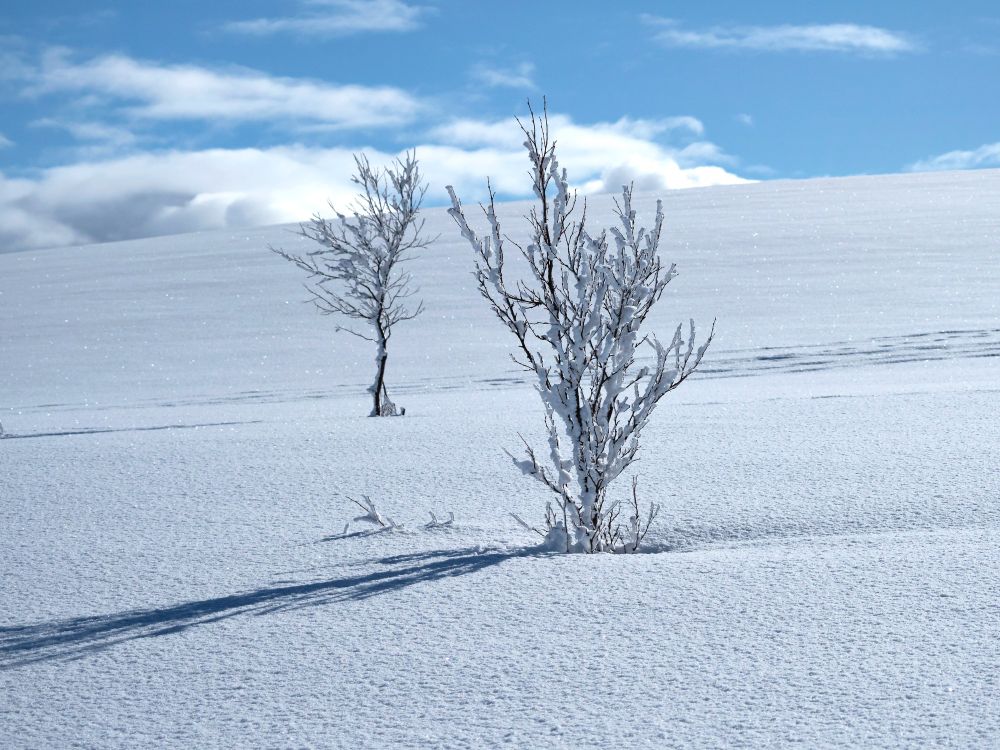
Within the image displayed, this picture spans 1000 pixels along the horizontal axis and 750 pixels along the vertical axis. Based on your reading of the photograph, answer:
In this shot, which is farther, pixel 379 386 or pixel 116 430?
pixel 379 386

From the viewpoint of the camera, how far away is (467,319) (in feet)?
69.7

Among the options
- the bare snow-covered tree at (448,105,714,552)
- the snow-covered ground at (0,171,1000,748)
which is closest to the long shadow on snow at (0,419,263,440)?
the snow-covered ground at (0,171,1000,748)

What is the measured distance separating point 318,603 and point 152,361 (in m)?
16.7

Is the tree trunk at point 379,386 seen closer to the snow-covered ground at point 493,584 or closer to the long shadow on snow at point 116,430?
the snow-covered ground at point 493,584

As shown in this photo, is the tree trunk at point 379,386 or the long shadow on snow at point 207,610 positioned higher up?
the tree trunk at point 379,386

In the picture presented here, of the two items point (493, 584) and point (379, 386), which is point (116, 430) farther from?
point (493, 584)

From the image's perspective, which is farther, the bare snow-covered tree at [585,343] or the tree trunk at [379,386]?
the tree trunk at [379,386]

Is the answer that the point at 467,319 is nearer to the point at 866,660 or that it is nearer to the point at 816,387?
the point at 816,387

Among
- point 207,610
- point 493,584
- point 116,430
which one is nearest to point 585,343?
point 493,584

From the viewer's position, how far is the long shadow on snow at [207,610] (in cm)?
310

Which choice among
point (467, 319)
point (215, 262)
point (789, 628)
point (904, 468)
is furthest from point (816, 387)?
point (215, 262)

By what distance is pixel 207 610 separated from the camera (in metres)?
3.38

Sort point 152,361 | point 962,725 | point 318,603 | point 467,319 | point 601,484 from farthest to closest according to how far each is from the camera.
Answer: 1. point 467,319
2. point 152,361
3. point 601,484
4. point 318,603
5. point 962,725

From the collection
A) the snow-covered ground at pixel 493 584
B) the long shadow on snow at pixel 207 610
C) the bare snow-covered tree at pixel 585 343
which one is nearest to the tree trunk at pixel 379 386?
the snow-covered ground at pixel 493 584
